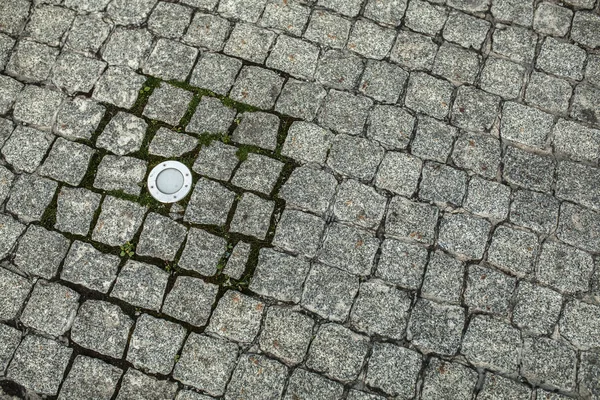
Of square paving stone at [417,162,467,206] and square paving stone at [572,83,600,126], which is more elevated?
square paving stone at [572,83,600,126]

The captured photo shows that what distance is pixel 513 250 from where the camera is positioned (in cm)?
384

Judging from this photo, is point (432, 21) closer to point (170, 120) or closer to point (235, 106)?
point (235, 106)

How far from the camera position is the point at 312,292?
12.2ft

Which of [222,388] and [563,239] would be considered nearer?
[222,388]

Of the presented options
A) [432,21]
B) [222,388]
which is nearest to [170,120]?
[222,388]

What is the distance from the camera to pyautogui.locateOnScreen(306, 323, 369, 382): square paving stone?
3.55m

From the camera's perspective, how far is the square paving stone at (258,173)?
3.95 m

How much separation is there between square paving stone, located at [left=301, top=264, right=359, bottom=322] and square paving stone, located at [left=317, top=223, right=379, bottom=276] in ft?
0.20

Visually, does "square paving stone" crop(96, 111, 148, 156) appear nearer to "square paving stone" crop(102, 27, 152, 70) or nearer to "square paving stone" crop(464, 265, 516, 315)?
"square paving stone" crop(102, 27, 152, 70)

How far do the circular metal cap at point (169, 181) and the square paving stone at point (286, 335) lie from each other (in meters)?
1.10

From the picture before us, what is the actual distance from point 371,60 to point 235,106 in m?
1.20

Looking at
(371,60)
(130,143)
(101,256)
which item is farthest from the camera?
(371,60)

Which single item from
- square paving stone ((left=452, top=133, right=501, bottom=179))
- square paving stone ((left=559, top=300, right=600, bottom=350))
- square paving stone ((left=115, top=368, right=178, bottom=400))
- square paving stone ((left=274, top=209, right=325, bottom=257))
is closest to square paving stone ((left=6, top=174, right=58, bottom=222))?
square paving stone ((left=115, top=368, right=178, bottom=400))

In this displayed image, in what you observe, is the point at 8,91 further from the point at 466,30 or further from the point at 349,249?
the point at 466,30
